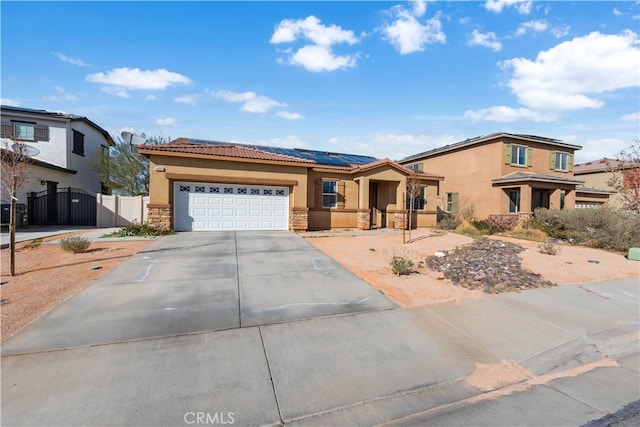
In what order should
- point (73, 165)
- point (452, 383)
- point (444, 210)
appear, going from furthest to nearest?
point (444, 210), point (73, 165), point (452, 383)

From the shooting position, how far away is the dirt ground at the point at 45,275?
4.58 meters

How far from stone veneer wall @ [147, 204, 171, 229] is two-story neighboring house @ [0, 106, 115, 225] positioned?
8.37 metres

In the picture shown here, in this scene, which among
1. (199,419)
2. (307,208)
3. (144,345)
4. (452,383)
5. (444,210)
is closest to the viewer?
(199,419)

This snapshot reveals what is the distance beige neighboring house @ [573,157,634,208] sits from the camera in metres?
24.4

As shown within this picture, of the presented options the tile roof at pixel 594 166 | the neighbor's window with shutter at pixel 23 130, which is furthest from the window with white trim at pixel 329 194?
the tile roof at pixel 594 166

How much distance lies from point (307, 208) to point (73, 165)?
635 inches

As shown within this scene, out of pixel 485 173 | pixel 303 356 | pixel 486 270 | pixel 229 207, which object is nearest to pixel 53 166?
pixel 229 207

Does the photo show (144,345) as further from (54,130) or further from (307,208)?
(54,130)

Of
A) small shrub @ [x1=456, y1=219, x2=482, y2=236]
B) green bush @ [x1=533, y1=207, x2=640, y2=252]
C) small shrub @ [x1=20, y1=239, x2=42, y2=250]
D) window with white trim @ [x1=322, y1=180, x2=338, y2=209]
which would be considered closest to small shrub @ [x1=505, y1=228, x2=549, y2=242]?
green bush @ [x1=533, y1=207, x2=640, y2=252]

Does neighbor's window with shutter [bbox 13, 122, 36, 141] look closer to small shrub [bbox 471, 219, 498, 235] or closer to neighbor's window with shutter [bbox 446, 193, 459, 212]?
small shrub [bbox 471, 219, 498, 235]

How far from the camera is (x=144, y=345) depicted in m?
3.66

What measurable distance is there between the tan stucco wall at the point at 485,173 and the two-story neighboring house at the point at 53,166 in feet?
79.6

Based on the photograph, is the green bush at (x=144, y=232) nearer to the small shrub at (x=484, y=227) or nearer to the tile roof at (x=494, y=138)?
the small shrub at (x=484, y=227)

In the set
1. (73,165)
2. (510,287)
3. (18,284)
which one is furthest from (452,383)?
(73,165)
